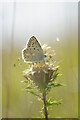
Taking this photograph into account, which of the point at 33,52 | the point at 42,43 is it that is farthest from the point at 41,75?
the point at 42,43

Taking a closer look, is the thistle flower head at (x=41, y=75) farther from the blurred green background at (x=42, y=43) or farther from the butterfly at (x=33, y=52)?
the blurred green background at (x=42, y=43)

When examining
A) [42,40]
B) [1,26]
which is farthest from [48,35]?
[1,26]

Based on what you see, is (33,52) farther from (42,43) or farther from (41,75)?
(42,43)

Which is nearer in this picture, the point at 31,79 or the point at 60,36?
the point at 31,79

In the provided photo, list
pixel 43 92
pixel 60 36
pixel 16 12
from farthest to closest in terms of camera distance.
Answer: pixel 60 36 → pixel 16 12 → pixel 43 92

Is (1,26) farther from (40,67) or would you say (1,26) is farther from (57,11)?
(40,67)

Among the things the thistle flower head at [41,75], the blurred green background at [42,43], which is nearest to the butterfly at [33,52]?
the thistle flower head at [41,75]
